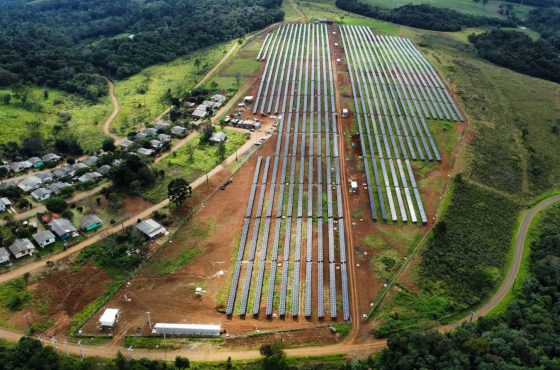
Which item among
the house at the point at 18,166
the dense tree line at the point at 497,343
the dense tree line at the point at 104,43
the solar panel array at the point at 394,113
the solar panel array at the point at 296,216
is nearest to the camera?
the dense tree line at the point at 497,343

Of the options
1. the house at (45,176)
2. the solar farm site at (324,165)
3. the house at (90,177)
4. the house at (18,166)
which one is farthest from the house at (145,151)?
the solar farm site at (324,165)

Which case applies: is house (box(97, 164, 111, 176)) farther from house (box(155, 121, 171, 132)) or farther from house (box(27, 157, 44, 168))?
house (box(155, 121, 171, 132))

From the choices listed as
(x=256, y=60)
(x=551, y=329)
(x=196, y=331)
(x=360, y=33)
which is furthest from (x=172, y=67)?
(x=551, y=329)

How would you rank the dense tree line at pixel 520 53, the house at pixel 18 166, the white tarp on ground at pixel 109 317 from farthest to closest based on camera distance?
1. the dense tree line at pixel 520 53
2. the house at pixel 18 166
3. the white tarp on ground at pixel 109 317

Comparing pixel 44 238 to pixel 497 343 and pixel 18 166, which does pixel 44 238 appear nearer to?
pixel 18 166

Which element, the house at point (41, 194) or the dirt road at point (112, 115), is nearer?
the house at point (41, 194)

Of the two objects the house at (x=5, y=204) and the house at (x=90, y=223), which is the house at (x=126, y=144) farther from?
the house at (x=90, y=223)

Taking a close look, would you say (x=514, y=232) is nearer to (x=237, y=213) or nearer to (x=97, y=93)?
(x=237, y=213)

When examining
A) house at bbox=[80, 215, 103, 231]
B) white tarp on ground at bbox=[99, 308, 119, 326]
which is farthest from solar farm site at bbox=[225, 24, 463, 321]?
house at bbox=[80, 215, 103, 231]
